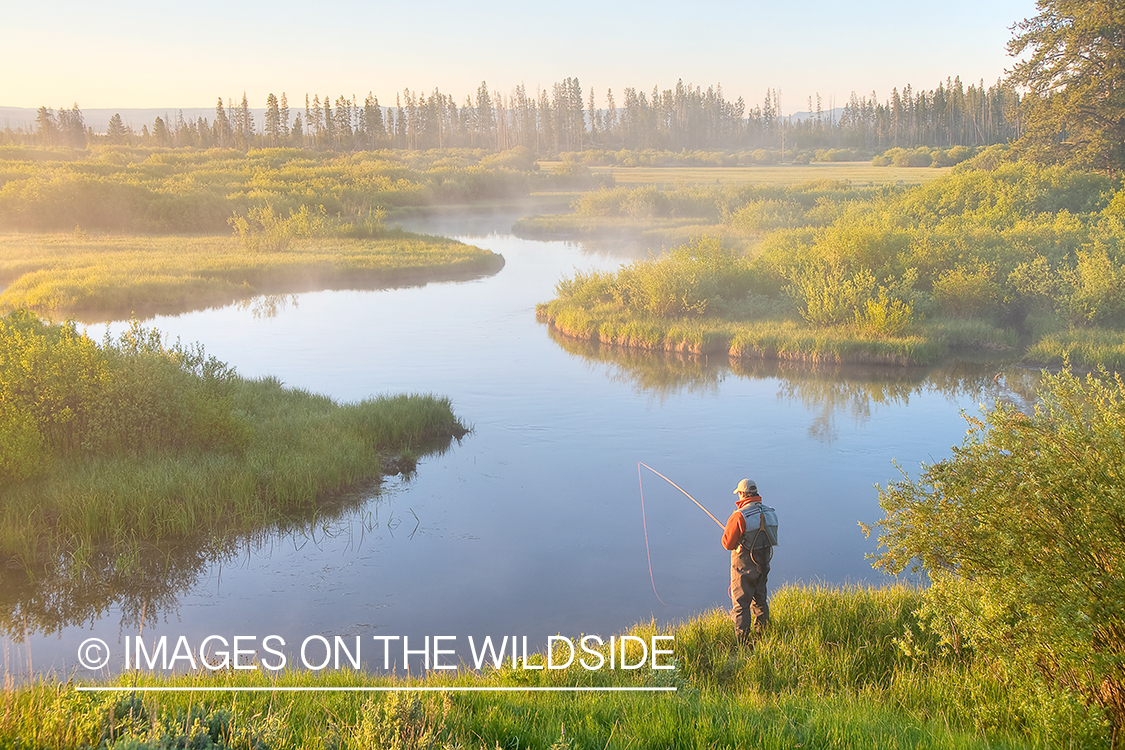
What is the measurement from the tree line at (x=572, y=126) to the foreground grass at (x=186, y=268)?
84118mm

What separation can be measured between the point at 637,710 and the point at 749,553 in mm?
2463

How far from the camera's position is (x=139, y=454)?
42.9ft

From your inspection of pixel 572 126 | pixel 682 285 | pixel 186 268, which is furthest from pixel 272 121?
pixel 682 285

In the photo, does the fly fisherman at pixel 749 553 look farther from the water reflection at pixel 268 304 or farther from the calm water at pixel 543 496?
the water reflection at pixel 268 304

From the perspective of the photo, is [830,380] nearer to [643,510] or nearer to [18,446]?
[643,510]

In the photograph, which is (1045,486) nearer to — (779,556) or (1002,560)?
(1002,560)

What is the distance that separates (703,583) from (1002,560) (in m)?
5.29

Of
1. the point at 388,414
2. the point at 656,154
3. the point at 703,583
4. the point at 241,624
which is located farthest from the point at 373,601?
the point at 656,154

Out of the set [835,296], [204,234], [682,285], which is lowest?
[835,296]

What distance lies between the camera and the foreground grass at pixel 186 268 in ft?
92.5

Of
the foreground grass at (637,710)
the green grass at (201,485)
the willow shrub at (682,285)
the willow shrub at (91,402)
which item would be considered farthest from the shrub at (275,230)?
the foreground grass at (637,710)

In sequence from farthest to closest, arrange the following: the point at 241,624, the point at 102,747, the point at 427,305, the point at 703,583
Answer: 1. the point at 427,305
2. the point at 703,583
3. the point at 241,624
4. the point at 102,747

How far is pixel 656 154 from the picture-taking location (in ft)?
422

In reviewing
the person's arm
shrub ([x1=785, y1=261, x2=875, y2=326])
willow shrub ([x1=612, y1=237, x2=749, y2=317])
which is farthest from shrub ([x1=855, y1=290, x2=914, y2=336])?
the person's arm
